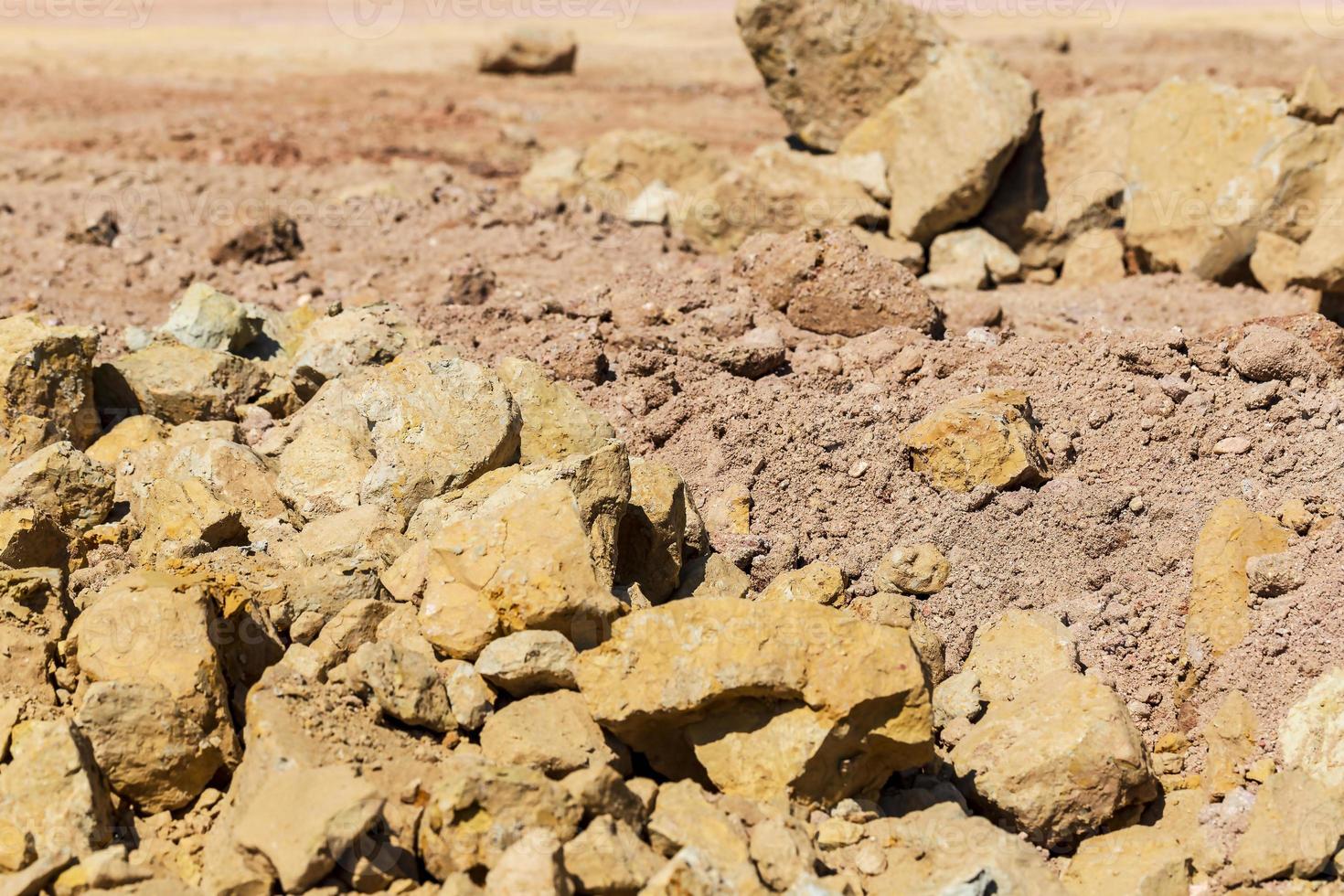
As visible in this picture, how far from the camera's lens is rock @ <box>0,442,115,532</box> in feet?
15.5

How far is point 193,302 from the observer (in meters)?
6.23

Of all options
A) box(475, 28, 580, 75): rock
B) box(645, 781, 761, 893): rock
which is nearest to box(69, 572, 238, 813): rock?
box(645, 781, 761, 893): rock

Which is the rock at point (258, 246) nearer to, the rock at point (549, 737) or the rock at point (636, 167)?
the rock at point (636, 167)

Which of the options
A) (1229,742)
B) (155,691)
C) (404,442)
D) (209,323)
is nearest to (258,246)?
(209,323)

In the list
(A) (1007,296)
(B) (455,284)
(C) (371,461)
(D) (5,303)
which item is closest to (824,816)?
(C) (371,461)

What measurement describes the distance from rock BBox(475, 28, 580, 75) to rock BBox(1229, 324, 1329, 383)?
13540 millimetres

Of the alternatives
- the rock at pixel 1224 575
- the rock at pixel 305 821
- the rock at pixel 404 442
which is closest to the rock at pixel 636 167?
Result: the rock at pixel 404 442

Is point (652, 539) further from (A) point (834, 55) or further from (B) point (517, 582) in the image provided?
(A) point (834, 55)

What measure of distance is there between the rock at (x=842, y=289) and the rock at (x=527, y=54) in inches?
468

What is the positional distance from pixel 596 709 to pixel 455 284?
387 cm

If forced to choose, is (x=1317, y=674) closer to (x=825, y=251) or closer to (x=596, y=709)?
(x=596, y=709)

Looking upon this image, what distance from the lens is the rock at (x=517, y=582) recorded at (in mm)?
3781

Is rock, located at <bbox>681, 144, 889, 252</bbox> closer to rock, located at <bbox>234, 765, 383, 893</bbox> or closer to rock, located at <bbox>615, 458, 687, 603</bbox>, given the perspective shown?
rock, located at <bbox>615, 458, 687, 603</bbox>

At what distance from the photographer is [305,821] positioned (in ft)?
10.2
